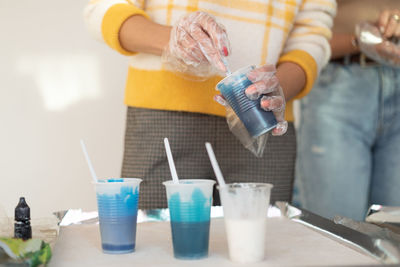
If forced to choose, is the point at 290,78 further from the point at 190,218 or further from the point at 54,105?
the point at 54,105

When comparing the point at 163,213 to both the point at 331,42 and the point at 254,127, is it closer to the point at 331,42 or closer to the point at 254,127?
the point at 254,127

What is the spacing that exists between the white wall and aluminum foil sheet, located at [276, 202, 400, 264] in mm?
1020

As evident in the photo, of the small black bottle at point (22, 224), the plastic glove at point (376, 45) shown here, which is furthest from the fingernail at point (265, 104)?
the plastic glove at point (376, 45)

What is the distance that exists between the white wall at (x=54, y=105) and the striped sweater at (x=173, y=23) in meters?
0.69

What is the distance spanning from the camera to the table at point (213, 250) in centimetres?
77

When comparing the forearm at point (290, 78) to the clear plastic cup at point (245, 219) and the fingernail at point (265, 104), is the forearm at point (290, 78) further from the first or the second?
the clear plastic cup at point (245, 219)

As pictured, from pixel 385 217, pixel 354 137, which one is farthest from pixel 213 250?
pixel 354 137

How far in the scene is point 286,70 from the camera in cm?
127

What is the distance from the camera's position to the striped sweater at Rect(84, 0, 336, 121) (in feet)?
3.95

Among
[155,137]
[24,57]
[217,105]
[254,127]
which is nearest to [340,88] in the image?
[217,105]

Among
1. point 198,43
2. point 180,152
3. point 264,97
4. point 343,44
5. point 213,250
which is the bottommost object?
point 213,250

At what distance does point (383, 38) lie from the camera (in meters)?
1.58

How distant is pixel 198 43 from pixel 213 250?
15.4 inches

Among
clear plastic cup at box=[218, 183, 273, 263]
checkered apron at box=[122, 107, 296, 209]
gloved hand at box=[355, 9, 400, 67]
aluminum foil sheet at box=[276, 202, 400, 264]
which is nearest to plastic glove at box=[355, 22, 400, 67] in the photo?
gloved hand at box=[355, 9, 400, 67]
